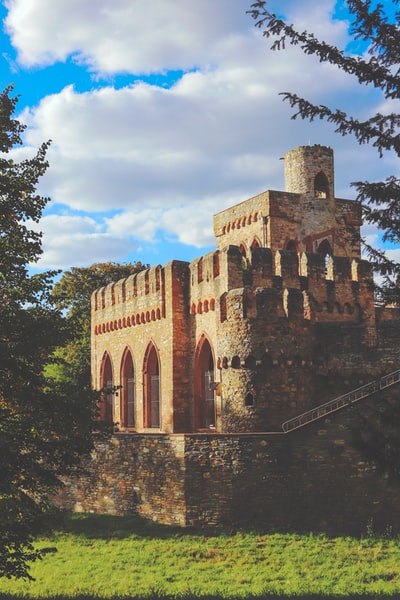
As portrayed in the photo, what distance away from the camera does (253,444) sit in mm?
20797

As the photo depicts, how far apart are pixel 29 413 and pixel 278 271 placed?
46.0 feet

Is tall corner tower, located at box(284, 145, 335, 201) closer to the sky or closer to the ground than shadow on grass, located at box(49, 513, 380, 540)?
closer to the sky

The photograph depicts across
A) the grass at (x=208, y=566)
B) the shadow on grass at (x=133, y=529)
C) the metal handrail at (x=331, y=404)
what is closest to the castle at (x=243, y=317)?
the metal handrail at (x=331, y=404)

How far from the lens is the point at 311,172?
35.3 metres

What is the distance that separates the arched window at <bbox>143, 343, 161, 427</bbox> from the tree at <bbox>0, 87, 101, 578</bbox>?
16.1 meters

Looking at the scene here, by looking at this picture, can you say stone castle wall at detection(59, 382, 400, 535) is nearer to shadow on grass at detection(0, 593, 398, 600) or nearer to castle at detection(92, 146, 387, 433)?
castle at detection(92, 146, 387, 433)

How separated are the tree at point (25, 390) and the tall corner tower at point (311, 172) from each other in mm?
21254

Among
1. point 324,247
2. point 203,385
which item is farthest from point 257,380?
point 324,247

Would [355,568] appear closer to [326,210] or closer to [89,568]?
[89,568]

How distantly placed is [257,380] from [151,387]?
9.80m

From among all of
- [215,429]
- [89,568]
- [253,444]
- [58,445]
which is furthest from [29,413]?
[215,429]

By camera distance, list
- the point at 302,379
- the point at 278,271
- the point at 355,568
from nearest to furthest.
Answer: the point at 355,568 → the point at 302,379 → the point at 278,271

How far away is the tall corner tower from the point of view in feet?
115

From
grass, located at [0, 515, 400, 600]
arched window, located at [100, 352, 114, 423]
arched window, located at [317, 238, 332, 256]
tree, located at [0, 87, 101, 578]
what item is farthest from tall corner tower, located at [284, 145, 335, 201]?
tree, located at [0, 87, 101, 578]
